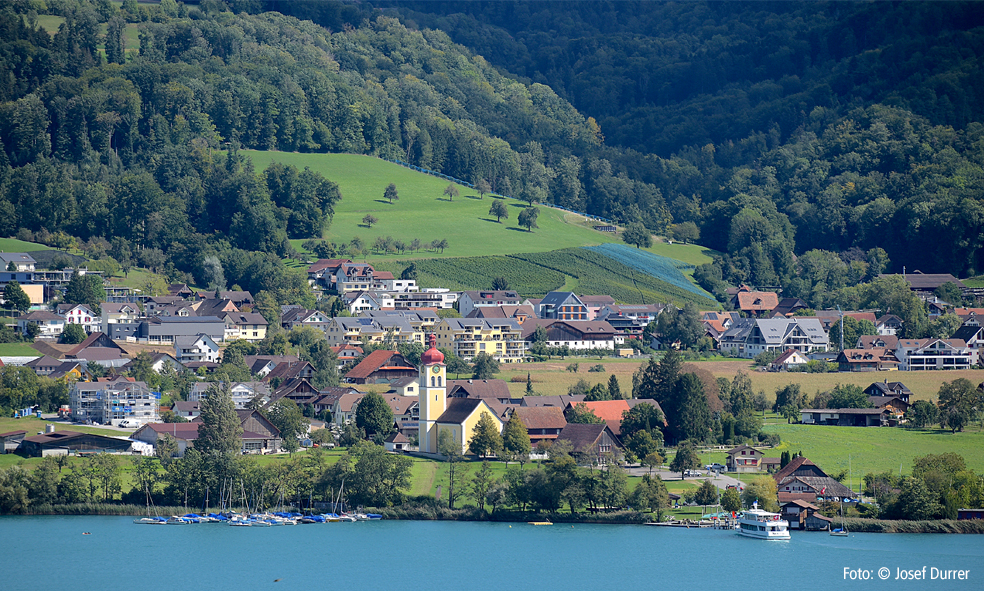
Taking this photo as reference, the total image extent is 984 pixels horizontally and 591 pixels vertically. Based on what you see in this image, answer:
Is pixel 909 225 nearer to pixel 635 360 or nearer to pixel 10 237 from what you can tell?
pixel 635 360

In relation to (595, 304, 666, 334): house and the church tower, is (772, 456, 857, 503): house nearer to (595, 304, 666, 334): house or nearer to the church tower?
the church tower

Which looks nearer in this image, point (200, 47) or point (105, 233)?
point (105, 233)

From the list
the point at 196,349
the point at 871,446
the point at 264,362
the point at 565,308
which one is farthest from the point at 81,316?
the point at 871,446

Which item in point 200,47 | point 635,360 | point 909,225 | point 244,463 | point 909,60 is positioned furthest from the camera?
point 909,60

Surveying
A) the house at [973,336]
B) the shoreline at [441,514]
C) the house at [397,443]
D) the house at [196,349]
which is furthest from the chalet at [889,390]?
the house at [196,349]

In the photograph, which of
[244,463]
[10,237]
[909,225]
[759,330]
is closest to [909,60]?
[909,225]

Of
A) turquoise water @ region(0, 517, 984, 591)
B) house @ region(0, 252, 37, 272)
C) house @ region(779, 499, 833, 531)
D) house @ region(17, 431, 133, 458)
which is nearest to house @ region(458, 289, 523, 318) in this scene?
house @ region(0, 252, 37, 272)

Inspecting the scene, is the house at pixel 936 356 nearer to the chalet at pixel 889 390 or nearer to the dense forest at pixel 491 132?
the chalet at pixel 889 390

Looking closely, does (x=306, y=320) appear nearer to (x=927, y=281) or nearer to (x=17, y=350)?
(x=17, y=350)
